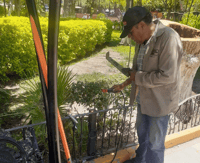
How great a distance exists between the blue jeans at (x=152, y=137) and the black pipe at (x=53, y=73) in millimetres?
Answer: 1623

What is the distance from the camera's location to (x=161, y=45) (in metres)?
1.93

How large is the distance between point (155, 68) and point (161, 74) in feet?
0.47

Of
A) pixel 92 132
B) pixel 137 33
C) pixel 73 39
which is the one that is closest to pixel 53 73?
pixel 137 33

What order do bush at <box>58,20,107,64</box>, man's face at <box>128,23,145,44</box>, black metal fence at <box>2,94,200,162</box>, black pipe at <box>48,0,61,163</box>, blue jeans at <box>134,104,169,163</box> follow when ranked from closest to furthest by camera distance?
black pipe at <box>48,0,61,163</box> < man's face at <box>128,23,145,44</box> < blue jeans at <box>134,104,169,163</box> < black metal fence at <box>2,94,200,162</box> < bush at <box>58,20,107,64</box>

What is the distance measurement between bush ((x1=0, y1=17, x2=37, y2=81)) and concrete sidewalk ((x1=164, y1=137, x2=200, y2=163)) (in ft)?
15.0

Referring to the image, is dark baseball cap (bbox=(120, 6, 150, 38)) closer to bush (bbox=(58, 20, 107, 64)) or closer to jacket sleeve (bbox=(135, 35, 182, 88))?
jacket sleeve (bbox=(135, 35, 182, 88))

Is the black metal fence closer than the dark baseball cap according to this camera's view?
No

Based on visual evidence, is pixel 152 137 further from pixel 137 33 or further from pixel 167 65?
pixel 137 33

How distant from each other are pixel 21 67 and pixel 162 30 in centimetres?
529

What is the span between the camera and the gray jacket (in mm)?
1894

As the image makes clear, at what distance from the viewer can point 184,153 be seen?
3.10 metres

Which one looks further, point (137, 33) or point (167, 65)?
point (137, 33)

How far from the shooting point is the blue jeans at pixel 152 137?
2.22 m

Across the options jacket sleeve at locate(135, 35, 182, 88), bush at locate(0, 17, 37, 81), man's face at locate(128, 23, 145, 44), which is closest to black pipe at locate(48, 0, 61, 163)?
jacket sleeve at locate(135, 35, 182, 88)
